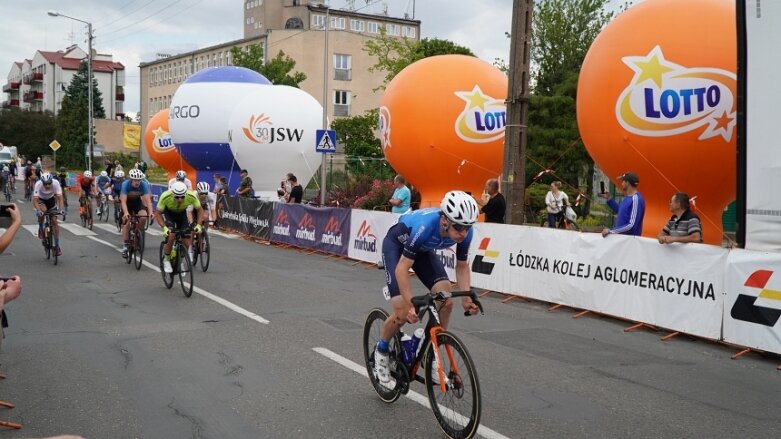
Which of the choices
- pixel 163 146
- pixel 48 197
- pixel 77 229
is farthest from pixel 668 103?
pixel 163 146

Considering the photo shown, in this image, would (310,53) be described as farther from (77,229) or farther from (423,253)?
(423,253)

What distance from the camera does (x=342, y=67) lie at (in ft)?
247

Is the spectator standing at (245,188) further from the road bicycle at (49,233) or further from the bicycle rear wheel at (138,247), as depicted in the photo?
the bicycle rear wheel at (138,247)

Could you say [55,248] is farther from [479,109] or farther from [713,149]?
[713,149]

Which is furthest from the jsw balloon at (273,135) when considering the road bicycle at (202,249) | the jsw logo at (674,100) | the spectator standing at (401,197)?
the jsw logo at (674,100)

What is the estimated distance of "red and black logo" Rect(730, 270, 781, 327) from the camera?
339 inches

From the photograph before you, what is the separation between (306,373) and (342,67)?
69.9 metres

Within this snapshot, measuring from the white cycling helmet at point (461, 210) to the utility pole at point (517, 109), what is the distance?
9905 millimetres

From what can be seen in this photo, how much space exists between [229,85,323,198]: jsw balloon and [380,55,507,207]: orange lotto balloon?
31.9ft

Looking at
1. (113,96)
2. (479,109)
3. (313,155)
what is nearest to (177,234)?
(479,109)

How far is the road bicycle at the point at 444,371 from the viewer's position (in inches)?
205

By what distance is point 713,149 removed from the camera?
1255 cm

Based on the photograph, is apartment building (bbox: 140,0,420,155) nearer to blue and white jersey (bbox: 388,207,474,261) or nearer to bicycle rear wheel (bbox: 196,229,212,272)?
bicycle rear wheel (bbox: 196,229,212,272)

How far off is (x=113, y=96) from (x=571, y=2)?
3922 inches
